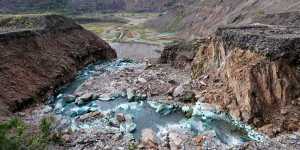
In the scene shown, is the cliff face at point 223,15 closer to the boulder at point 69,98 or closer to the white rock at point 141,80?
the white rock at point 141,80

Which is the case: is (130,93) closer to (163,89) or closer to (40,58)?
(163,89)

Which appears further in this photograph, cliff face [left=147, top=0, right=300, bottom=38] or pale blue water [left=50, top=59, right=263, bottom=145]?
cliff face [left=147, top=0, right=300, bottom=38]

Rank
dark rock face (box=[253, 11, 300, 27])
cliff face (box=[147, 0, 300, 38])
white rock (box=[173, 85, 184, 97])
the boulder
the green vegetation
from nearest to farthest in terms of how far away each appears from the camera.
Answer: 1. the green vegetation
2. white rock (box=[173, 85, 184, 97])
3. the boulder
4. dark rock face (box=[253, 11, 300, 27])
5. cliff face (box=[147, 0, 300, 38])

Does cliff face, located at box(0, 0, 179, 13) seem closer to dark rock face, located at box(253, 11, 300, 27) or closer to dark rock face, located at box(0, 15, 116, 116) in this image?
dark rock face, located at box(0, 15, 116, 116)

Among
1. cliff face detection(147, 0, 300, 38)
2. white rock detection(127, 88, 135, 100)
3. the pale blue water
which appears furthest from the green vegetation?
cliff face detection(147, 0, 300, 38)

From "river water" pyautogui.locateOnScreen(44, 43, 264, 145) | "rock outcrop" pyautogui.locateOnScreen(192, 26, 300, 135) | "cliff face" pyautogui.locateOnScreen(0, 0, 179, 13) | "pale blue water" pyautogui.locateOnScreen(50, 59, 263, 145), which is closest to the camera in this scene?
"rock outcrop" pyautogui.locateOnScreen(192, 26, 300, 135)

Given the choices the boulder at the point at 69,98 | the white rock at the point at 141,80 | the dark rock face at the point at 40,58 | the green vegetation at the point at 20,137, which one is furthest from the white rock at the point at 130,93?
the green vegetation at the point at 20,137

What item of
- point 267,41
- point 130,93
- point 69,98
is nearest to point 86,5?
point 69,98
